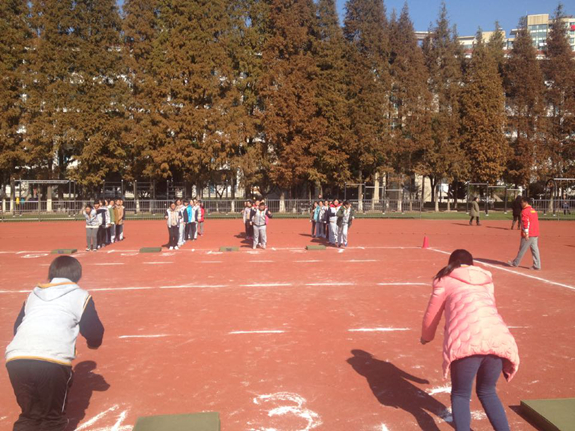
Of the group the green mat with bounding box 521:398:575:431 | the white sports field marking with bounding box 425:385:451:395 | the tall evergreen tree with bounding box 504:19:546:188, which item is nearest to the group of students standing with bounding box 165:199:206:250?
the white sports field marking with bounding box 425:385:451:395

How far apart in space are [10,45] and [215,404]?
4543 cm

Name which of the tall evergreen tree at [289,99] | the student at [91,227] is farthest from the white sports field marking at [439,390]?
the tall evergreen tree at [289,99]

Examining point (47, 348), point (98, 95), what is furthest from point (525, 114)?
point (47, 348)

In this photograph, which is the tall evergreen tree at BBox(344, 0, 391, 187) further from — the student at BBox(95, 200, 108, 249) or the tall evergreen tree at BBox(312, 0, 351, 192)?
the student at BBox(95, 200, 108, 249)

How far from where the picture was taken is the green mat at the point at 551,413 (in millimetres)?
4758

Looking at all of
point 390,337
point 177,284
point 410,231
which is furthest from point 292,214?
point 390,337

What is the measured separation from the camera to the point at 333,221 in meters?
21.0

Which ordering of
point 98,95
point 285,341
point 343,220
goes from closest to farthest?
1. point 285,341
2. point 343,220
3. point 98,95

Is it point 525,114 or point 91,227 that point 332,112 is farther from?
point 91,227

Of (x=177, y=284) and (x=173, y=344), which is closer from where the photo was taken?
(x=173, y=344)

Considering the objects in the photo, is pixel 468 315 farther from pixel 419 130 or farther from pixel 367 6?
pixel 367 6

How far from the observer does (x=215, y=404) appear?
18.2 feet

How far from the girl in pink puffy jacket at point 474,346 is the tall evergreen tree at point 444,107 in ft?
151

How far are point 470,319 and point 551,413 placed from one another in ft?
5.65
